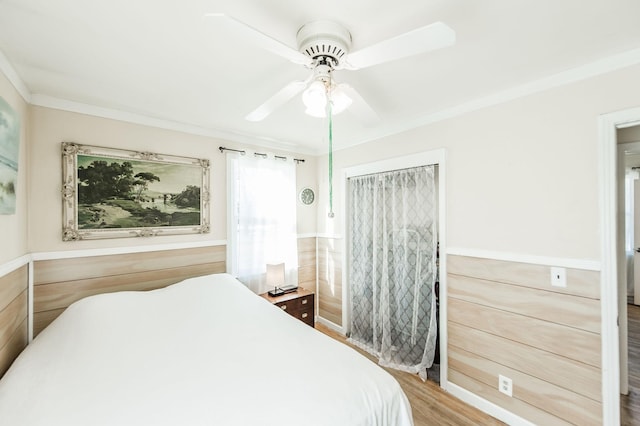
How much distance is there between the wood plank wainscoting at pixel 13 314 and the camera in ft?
4.77

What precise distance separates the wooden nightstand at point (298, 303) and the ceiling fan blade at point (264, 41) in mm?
2245

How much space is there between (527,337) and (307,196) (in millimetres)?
2503

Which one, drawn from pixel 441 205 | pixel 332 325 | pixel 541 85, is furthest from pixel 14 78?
pixel 332 325

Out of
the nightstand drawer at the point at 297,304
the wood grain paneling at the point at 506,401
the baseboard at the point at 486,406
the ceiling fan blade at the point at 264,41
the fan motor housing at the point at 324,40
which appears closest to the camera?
the ceiling fan blade at the point at 264,41

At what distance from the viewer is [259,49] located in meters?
1.37

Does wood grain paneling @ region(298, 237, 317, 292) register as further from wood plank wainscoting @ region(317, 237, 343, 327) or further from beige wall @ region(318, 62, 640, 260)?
beige wall @ region(318, 62, 640, 260)

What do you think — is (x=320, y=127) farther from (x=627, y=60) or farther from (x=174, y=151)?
(x=627, y=60)

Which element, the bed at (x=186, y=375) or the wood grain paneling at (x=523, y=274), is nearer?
the bed at (x=186, y=375)

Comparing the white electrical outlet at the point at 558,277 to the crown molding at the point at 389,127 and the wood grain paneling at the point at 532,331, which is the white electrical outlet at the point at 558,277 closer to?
the wood grain paneling at the point at 532,331

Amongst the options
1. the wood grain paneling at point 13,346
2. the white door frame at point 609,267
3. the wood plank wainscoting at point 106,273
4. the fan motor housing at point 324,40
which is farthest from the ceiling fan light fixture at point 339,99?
the wood grain paneling at point 13,346

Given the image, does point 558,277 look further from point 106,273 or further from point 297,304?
point 106,273

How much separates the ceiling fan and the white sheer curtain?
138 cm

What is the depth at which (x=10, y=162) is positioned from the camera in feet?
4.84

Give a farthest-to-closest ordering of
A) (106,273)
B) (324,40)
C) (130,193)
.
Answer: (130,193) → (106,273) → (324,40)
